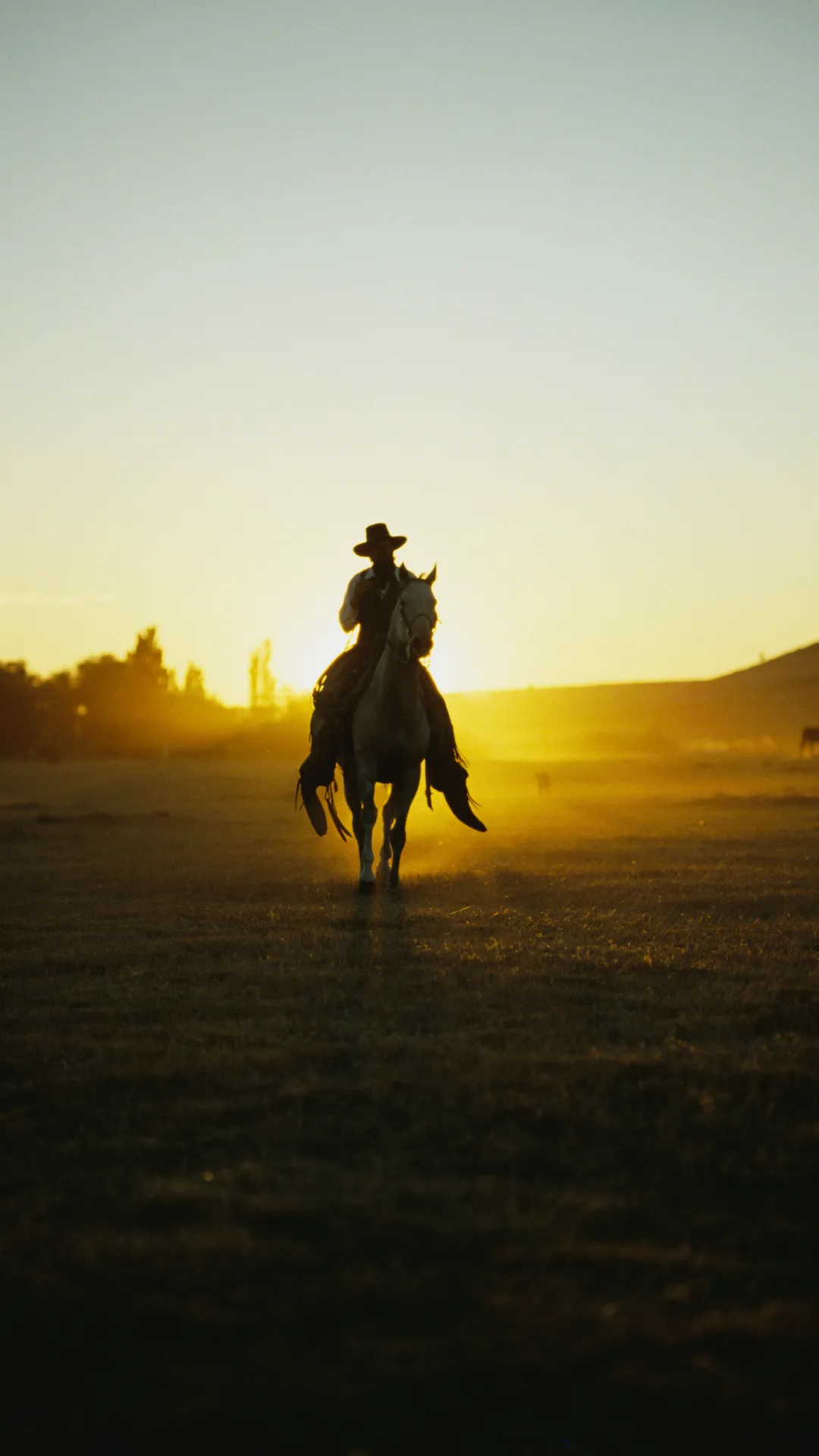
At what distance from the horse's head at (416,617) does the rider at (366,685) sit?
26.6 inches

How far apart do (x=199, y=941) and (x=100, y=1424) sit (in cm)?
708

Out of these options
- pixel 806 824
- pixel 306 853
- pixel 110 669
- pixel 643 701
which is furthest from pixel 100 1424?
pixel 643 701

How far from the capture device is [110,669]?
311 ft

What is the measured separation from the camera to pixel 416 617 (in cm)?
1155

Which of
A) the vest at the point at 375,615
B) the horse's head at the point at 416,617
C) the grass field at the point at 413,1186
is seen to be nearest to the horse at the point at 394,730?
the horse's head at the point at 416,617

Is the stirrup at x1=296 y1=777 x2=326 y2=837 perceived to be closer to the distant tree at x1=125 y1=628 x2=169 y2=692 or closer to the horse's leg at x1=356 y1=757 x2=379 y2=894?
the horse's leg at x1=356 y1=757 x2=379 y2=894

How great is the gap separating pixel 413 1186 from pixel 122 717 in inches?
3481

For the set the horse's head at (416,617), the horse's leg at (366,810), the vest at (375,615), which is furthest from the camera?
the vest at (375,615)

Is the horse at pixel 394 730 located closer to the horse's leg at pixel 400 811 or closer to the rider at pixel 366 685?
the horse's leg at pixel 400 811

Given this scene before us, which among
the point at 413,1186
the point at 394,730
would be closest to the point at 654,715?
the point at 394,730

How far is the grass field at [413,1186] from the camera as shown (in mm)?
2986

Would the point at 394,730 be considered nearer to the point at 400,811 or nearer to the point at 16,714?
the point at 400,811

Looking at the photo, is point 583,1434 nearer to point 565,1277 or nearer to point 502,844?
point 565,1277

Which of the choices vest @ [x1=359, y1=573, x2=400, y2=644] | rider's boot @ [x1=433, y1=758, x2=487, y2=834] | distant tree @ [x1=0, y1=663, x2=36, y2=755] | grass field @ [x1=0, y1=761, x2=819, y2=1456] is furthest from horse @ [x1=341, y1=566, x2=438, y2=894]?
distant tree @ [x1=0, y1=663, x2=36, y2=755]
